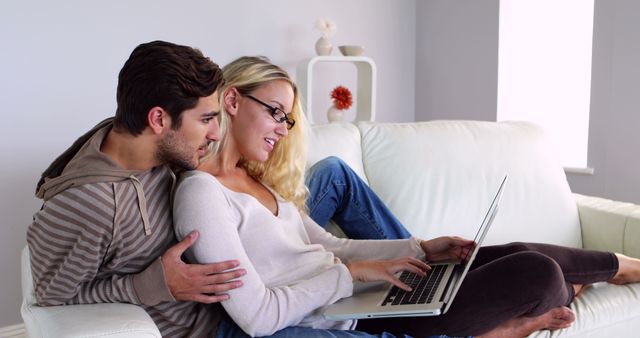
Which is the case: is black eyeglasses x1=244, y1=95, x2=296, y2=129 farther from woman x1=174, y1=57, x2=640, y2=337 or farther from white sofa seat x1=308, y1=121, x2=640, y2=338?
white sofa seat x1=308, y1=121, x2=640, y2=338

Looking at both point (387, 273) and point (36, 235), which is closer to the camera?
point (36, 235)

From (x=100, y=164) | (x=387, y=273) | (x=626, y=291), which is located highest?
(x=100, y=164)

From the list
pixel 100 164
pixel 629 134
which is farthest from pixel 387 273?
pixel 629 134

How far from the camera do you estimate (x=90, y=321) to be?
118 centimetres

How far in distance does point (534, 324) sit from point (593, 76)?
196 cm

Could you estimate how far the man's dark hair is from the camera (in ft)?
4.27

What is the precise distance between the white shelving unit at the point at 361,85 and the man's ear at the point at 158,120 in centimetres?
217

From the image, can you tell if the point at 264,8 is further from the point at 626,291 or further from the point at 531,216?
the point at 626,291

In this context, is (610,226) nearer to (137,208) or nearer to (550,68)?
(550,68)

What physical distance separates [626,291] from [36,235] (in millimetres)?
1669

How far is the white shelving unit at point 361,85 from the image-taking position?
11.6 feet

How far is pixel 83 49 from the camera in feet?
9.14

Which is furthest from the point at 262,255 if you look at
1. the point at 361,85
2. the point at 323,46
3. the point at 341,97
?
the point at 361,85

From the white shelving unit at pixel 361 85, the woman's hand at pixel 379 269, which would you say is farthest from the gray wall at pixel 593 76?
the woman's hand at pixel 379 269
